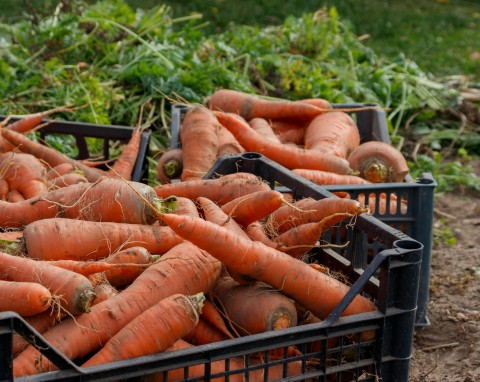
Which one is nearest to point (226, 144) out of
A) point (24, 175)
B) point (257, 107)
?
point (257, 107)

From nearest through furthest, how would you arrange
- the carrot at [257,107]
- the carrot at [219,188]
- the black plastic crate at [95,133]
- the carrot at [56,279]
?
the carrot at [56,279] < the carrot at [219,188] < the black plastic crate at [95,133] < the carrot at [257,107]

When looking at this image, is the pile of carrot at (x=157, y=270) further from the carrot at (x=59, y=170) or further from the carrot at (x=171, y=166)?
the carrot at (x=171, y=166)

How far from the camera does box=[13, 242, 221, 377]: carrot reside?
5.99ft

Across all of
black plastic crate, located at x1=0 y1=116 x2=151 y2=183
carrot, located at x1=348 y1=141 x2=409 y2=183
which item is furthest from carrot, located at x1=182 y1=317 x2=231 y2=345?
black plastic crate, located at x1=0 y1=116 x2=151 y2=183

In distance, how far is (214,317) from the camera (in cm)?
198

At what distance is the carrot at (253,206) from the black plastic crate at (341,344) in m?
0.23

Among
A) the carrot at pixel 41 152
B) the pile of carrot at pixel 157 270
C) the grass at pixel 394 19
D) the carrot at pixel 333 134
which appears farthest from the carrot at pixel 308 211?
the grass at pixel 394 19

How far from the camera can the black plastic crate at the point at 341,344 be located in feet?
5.35

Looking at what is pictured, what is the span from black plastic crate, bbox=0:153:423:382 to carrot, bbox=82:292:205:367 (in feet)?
0.24

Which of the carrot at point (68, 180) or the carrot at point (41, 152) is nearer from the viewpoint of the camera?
the carrot at point (68, 180)

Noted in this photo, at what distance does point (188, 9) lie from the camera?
8.41 meters

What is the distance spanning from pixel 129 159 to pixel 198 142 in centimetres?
40

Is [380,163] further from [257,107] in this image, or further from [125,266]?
[125,266]

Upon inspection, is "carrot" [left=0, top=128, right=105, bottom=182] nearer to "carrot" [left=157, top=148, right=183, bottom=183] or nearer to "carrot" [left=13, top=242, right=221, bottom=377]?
"carrot" [left=157, top=148, right=183, bottom=183]
